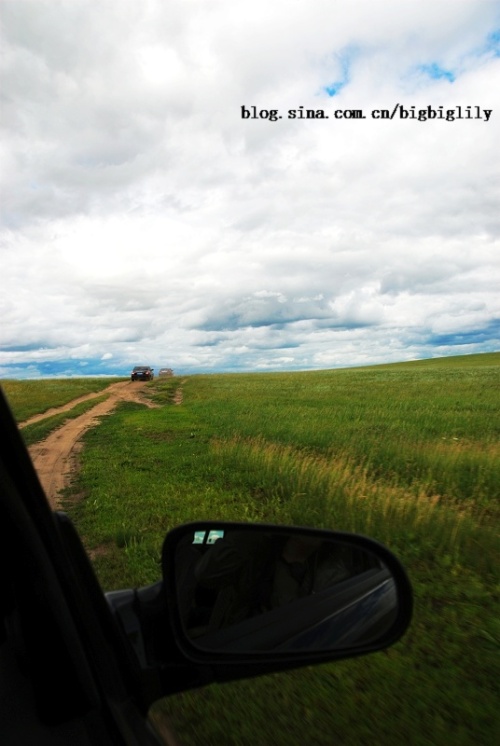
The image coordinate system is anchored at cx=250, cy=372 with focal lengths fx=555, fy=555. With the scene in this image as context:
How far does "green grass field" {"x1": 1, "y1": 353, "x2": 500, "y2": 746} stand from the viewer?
307 cm

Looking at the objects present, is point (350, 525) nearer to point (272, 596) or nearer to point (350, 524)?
point (350, 524)

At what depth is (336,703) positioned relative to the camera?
10.5ft

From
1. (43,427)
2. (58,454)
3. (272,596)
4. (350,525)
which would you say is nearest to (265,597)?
(272,596)

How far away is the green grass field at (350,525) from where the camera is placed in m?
3.07

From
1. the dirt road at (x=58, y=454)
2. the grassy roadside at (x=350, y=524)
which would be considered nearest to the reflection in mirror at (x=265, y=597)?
the grassy roadside at (x=350, y=524)

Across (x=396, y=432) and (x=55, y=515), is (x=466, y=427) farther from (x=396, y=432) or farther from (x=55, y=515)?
(x=55, y=515)

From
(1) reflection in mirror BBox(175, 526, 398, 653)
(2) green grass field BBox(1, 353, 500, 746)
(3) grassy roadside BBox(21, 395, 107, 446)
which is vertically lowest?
(2) green grass field BBox(1, 353, 500, 746)

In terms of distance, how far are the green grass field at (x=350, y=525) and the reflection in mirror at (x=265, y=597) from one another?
1.58m

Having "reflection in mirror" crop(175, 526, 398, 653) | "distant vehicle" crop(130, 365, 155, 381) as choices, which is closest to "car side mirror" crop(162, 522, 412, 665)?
"reflection in mirror" crop(175, 526, 398, 653)

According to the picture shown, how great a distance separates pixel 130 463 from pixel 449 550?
788 cm

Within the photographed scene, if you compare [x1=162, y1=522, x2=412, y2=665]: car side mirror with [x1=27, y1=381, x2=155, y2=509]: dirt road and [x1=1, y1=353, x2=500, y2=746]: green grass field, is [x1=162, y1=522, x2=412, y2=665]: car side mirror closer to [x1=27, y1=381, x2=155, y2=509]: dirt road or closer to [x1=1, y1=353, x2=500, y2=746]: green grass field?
[x1=1, y1=353, x2=500, y2=746]: green grass field

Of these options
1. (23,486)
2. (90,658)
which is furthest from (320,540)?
(23,486)

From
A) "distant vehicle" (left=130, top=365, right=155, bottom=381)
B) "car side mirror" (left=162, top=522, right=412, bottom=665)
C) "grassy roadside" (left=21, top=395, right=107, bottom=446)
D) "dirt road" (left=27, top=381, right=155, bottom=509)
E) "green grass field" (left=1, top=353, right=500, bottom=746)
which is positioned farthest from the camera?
"distant vehicle" (left=130, top=365, right=155, bottom=381)

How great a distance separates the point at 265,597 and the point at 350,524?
16.0ft
